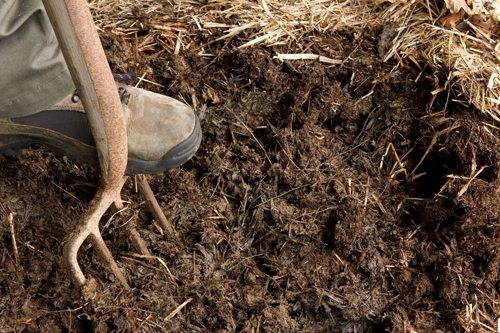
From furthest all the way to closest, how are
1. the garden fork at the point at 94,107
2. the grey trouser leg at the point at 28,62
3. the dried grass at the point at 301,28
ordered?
the dried grass at the point at 301,28, the grey trouser leg at the point at 28,62, the garden fork at the point at 94,107

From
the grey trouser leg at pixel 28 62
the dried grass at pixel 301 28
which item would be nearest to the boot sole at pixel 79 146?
the grey trouser leg at pixel 28 62

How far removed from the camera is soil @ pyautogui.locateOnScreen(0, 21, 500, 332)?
6.54ft

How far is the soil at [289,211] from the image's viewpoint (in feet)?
6.54

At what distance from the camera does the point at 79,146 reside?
1.89 m

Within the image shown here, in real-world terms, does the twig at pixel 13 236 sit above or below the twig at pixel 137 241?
above

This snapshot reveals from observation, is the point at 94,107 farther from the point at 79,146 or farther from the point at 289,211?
the point at 289,211

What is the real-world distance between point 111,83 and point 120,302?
2.26 feet

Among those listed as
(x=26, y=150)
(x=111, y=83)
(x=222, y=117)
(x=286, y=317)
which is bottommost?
(x=286, y=317)

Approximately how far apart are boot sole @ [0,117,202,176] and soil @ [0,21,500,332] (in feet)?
0.56

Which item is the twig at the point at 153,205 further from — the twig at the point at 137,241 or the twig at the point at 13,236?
the twig at the point at 13,236

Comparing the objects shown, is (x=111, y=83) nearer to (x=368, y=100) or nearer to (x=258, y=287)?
(x=258, y=287)

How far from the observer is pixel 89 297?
1896 millimetres

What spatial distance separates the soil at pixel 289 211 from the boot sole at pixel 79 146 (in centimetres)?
17

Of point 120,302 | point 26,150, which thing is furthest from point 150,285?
point 26,150
